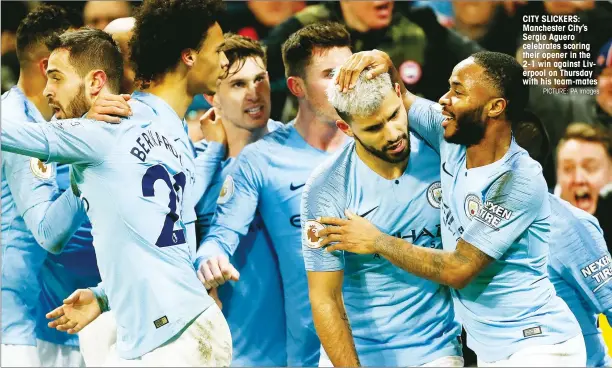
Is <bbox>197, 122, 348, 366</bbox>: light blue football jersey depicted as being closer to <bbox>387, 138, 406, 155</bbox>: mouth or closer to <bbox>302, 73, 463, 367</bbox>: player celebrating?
<bbox>302, 73, 463, 367</bbox>: player celebrating

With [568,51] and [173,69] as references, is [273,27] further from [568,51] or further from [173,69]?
[568,51]

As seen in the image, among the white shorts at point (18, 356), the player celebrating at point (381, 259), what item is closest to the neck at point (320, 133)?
the player celebrating at point (381, 259)

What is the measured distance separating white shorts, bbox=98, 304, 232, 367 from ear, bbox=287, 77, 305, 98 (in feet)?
4.29

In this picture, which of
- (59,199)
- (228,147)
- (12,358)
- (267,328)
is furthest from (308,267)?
(12,358)

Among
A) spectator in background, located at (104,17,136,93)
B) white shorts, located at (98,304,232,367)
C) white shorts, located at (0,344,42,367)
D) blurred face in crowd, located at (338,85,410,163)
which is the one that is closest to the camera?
white shorts, located at (98,304,232,367)

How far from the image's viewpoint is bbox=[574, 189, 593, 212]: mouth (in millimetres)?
4281

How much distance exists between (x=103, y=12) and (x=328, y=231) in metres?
1.72

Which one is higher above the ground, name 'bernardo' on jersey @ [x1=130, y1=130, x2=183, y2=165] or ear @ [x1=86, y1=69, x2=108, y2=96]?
ear @ [x1=86, y1=69, x2=108, y2=96]

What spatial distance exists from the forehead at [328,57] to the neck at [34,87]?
140 cm

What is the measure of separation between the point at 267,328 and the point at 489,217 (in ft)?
4.37

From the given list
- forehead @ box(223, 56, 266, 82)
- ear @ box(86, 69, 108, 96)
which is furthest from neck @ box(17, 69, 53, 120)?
forehead @ box(223, 56, 266, 82)

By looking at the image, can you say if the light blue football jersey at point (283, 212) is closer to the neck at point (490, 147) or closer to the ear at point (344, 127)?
the ear at point (344, 127)

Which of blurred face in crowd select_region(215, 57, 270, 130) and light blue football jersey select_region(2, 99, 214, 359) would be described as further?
blurred face in crowd select_region(215, 57, 270, 130)

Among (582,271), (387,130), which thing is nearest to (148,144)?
(387,130)
